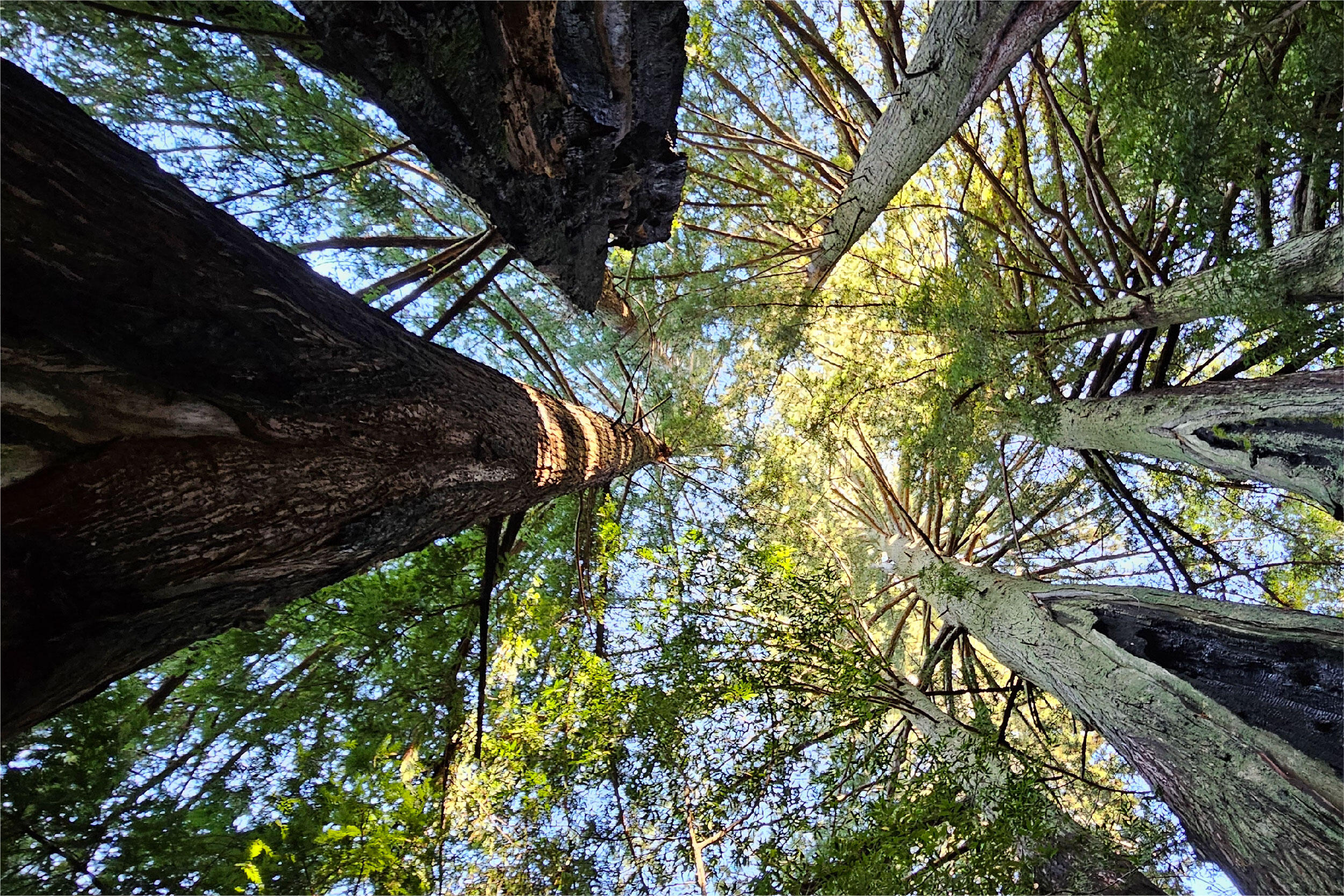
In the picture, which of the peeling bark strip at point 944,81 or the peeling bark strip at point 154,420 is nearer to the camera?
the peeling bark strip at point 154,420

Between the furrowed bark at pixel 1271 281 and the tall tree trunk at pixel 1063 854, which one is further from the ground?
the furrowed bark at pixel 1271 281

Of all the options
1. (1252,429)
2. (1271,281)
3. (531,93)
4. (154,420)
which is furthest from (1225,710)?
(154,420)

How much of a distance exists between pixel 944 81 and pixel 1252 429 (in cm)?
242

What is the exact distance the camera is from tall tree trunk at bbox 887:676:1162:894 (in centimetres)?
305

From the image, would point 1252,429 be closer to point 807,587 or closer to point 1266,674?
point 1266,674

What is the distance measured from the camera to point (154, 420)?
1.26 m

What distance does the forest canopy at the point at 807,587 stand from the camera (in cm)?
211

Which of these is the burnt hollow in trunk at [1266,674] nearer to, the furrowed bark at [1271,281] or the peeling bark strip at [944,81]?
the furrowed bark at [1271,281]

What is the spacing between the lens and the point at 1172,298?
10.9 feet

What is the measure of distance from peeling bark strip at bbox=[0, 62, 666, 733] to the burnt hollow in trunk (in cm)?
341

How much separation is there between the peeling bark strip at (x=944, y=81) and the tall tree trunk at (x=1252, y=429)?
7.14ft

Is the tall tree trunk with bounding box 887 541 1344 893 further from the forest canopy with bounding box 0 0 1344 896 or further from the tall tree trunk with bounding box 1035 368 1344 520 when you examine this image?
the tall tree trunk with bounding box 1035 368 1344 520

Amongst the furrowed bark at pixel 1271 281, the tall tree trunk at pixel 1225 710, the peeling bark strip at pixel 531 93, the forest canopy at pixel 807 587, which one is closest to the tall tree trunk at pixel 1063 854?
the forest canopy at pixel 807 587

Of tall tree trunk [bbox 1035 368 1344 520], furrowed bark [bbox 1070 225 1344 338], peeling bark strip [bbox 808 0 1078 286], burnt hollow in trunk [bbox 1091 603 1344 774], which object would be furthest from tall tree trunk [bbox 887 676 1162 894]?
peeling bark strip [bbox 808 0 1078 286]
